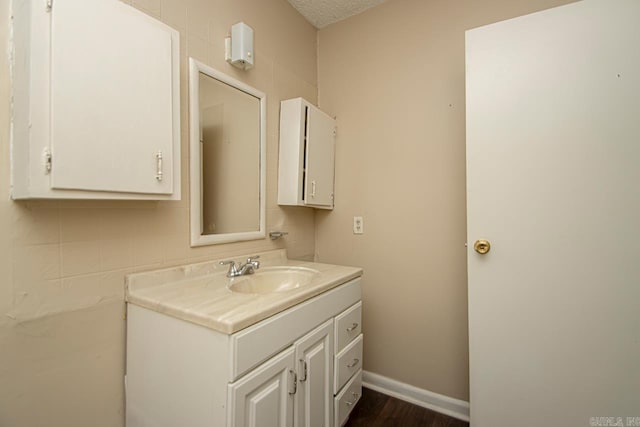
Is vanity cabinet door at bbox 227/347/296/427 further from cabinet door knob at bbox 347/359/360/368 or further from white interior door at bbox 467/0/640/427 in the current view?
white interior door at bbox 467/0/640/427

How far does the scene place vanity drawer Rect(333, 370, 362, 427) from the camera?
1.31 metres

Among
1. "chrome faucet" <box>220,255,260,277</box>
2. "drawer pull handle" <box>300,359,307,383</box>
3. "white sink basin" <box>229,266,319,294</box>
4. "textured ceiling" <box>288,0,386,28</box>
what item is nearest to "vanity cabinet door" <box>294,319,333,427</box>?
"drawer pull handle" <box>300,359,307,383</box>

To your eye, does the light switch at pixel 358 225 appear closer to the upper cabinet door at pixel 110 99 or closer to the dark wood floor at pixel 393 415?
the dark wood floor at pixel 393 415

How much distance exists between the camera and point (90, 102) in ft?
2.75

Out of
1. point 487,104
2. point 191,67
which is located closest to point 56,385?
point 191,67

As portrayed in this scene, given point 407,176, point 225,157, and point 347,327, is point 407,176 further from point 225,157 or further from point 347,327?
point 225,157

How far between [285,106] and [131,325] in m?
1.38

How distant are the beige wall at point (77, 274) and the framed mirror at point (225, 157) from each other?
5 centimetres

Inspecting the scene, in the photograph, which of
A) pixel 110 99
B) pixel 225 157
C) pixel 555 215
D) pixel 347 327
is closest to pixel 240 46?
pixel 225 157

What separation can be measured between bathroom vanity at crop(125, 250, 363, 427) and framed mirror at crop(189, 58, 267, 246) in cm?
23

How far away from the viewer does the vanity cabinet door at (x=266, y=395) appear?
81 cm

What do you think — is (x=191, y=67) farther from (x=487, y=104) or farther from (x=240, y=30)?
(x=487, y=104)

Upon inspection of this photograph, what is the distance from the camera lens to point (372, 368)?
1.91 m

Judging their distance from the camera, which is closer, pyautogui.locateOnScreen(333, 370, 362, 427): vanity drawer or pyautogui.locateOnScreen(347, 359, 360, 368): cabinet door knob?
pyautogui.locateOnScreen(333, 370, 362, 427): vanity drawer
